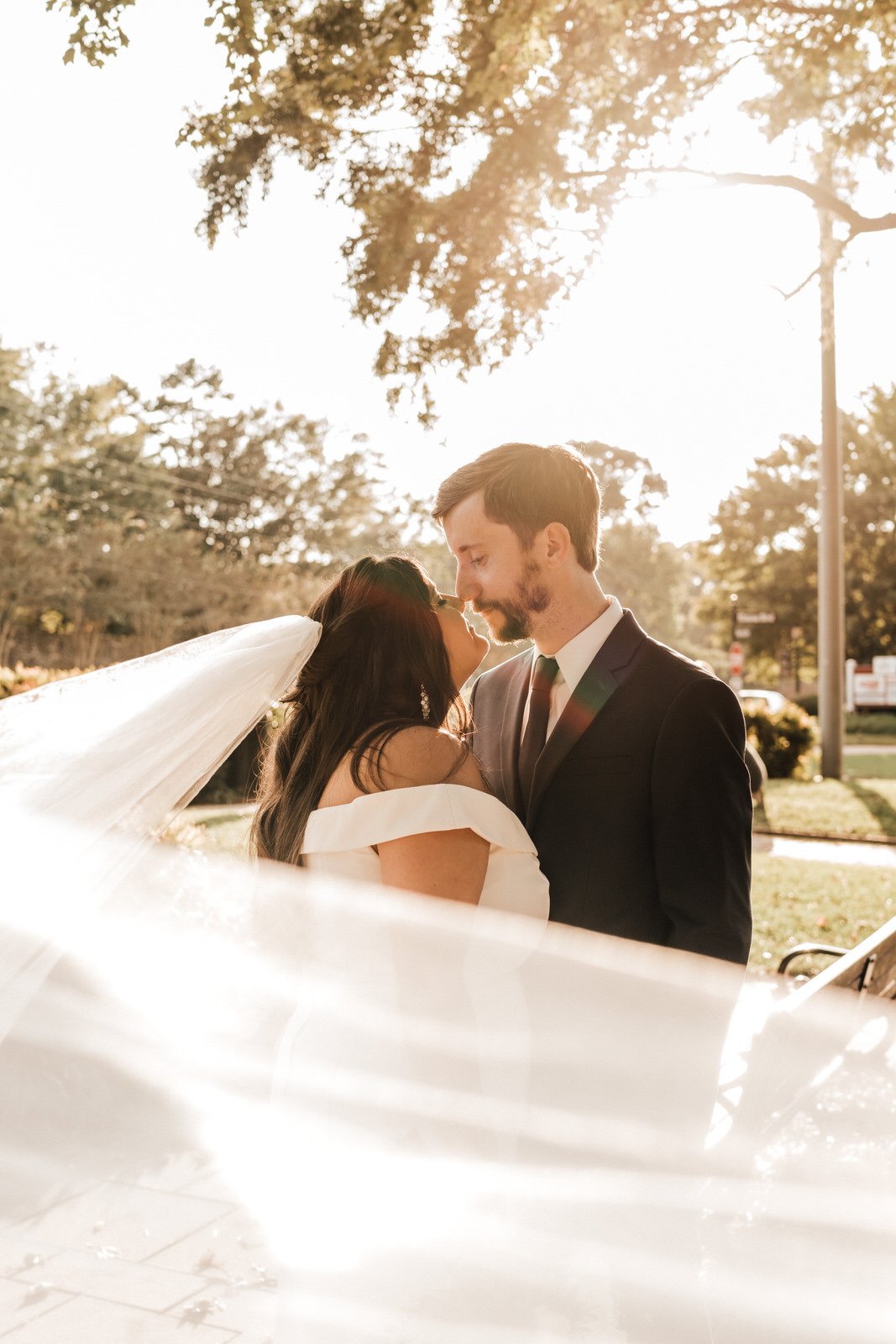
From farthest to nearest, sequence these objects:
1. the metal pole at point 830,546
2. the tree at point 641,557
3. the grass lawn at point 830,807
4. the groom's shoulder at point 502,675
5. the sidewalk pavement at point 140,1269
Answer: the tree at point 641,557
the metal pole at point 830,546
the grass lawn at point 830,807
the sidewalk pavement at point 140,1269
the groom's shoulder at point 502,675

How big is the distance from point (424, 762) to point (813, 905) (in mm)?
8634

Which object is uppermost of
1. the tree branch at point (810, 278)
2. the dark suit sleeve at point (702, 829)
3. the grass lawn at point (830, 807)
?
the tree branch at point (810, 278)

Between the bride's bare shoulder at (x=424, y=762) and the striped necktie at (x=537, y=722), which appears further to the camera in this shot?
the striped necktie at (x=537, y=722)

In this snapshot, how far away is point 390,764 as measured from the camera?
2420mm

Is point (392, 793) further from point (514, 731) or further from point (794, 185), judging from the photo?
point (794, 185)

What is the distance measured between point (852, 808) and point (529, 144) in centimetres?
1252

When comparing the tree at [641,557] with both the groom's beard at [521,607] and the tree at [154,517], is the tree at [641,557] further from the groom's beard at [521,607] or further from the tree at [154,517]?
the groom's beard at [521,607]

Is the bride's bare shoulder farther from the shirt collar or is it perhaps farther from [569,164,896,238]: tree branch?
[569,164,896,238]: tree branch

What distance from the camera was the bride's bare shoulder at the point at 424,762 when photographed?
2.41 meters

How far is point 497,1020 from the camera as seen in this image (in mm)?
2475

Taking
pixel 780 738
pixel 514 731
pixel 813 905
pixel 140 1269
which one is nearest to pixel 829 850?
pixel 813 905

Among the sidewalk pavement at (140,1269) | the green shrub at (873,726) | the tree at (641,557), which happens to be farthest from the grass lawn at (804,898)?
the green shrub at (873,726)

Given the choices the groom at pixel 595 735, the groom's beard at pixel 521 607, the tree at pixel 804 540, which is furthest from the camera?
the tree at pixel 804 540

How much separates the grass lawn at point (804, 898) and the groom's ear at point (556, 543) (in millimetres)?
4489
